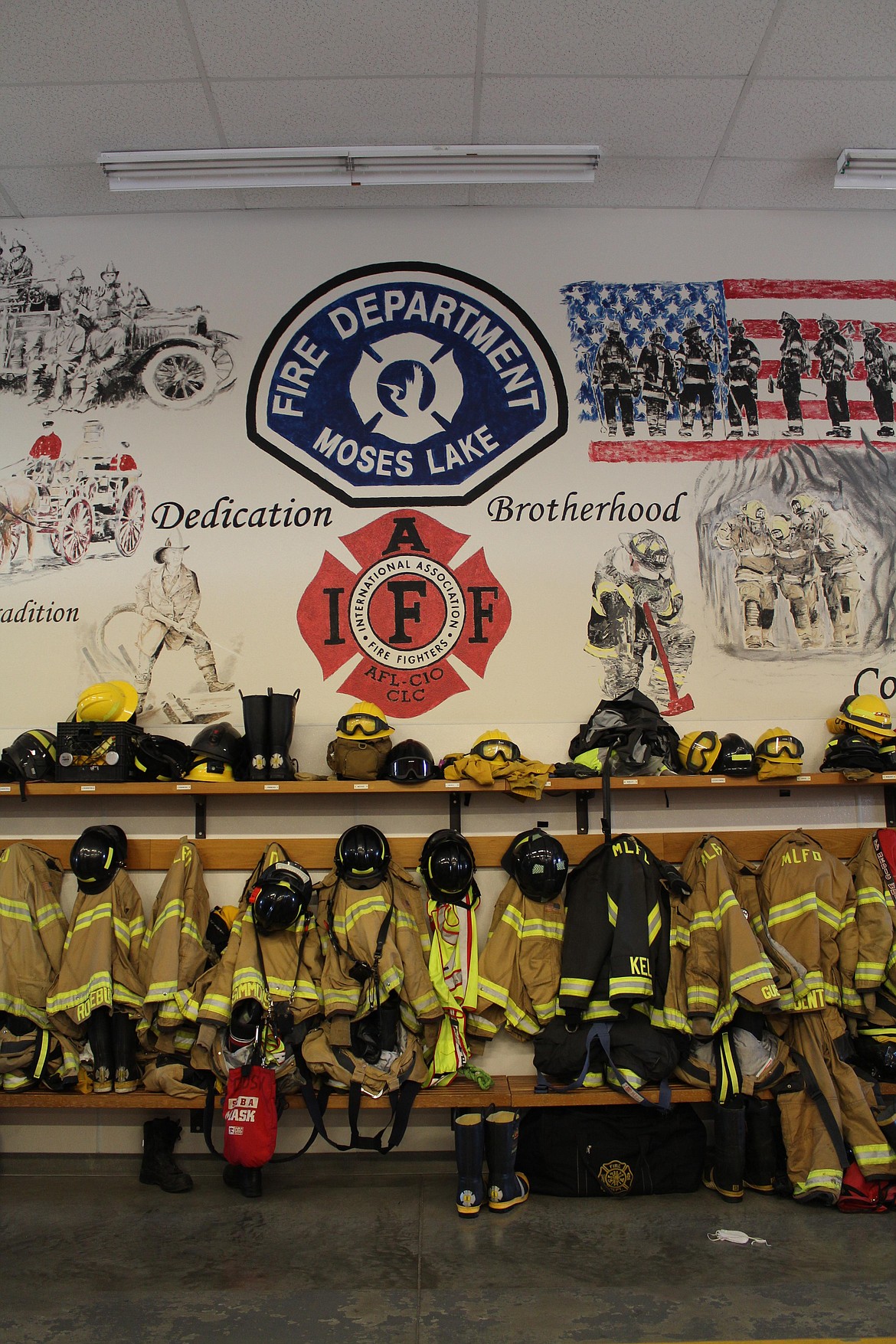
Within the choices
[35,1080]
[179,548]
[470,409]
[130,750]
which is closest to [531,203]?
[470,409]

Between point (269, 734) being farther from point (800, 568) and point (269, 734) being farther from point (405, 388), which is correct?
point (800, 568)

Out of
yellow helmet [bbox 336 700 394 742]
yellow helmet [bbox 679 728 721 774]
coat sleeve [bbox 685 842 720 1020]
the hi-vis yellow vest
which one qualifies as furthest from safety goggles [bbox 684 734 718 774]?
yellow helmet [bbox 336 700 394 742]

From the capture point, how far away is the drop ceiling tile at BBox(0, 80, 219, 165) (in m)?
3.19

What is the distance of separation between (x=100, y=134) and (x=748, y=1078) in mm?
4174

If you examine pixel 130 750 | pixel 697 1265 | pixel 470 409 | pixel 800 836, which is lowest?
pixel 697 1265

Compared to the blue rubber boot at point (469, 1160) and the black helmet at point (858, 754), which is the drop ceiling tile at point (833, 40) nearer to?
the black helmet at point (858, 754)

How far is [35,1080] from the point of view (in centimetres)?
314

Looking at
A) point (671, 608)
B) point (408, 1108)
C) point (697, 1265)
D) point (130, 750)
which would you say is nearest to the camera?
point (697, 1265)

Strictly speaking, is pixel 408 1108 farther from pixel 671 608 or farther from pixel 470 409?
pixel 470 409

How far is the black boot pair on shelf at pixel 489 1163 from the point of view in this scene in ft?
9.71

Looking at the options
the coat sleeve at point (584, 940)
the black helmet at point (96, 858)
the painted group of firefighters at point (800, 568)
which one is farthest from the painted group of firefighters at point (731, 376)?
the black helmet at point (96, 858)

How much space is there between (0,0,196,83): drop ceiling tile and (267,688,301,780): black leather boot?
2.20 meters

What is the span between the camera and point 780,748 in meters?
3.35

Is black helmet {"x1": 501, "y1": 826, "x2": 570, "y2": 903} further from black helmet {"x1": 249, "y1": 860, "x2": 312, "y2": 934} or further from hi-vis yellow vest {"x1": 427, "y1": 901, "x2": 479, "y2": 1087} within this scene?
black helmet {"x1": 249, "y1": 860, "x2": 312, "y2": 934}
